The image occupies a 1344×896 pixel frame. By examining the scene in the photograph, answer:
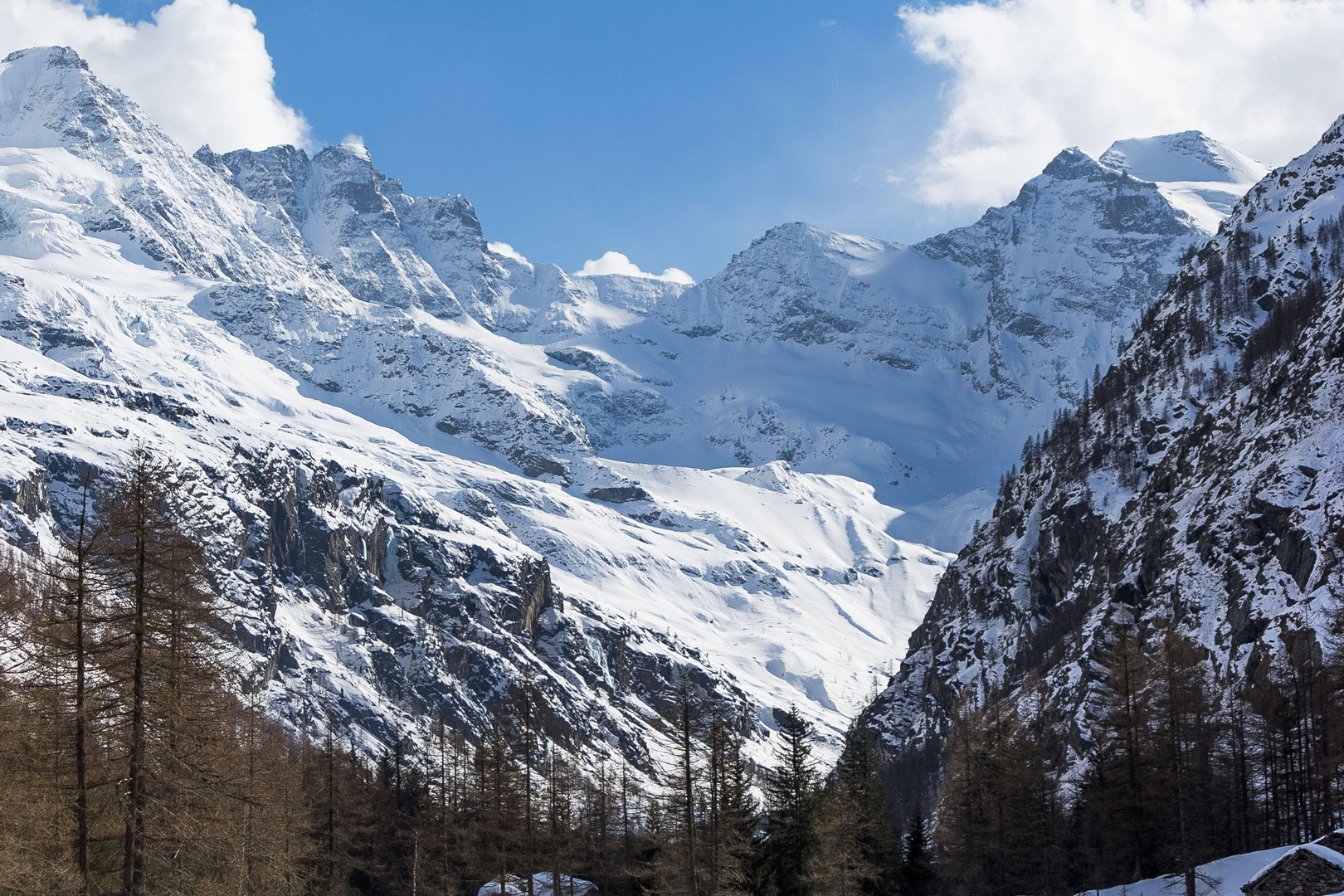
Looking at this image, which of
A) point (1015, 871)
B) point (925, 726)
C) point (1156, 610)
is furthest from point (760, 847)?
point (925, 726)

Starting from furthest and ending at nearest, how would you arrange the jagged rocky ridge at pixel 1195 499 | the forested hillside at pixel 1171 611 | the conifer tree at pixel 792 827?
the jagged rocky ridge at pixel 1195 499, the conifer tree at pixel 792 827, the forested hillside at pixel 1171 611

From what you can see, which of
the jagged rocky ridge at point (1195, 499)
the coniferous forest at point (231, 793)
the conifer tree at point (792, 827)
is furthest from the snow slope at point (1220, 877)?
the conifer tree at point (792, 827)

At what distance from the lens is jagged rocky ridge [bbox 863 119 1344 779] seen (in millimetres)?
100500

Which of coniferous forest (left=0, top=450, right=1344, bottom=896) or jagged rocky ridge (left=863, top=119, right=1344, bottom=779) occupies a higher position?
jagged rocky ridge (left=863, top=119, right=1344, bottom=779)

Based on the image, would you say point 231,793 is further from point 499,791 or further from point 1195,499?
point 1195,499

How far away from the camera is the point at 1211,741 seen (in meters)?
67.5

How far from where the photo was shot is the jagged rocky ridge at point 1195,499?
100m

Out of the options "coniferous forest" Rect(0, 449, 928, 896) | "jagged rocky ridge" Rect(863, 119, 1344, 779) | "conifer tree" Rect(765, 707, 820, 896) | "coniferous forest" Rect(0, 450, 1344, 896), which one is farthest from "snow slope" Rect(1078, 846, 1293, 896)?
"conifer tree" Rect(765, 707, 820, 896)

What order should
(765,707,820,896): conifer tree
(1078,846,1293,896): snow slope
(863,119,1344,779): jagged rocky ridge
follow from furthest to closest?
(863,119,1344,779): jagged rocky ridge → (765,707,820,896): conifer tree → (1078,846,1293,896): snow slope

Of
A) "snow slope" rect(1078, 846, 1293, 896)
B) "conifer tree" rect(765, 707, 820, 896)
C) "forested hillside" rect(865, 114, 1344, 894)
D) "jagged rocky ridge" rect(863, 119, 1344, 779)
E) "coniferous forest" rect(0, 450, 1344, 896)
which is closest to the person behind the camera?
"coniferous forest" rect(0, 450, 1344, 896)

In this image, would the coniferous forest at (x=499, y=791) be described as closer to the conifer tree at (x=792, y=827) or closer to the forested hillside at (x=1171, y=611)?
the conifer tree at (x=792, y=827)

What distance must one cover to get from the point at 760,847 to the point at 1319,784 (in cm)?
2809

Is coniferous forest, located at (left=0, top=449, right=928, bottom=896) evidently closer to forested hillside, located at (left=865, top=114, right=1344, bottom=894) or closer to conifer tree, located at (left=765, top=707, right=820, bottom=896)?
conifer tree, located at (left=765, top=707, right=820, bottom=896)

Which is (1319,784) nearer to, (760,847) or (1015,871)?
(1015,871)
